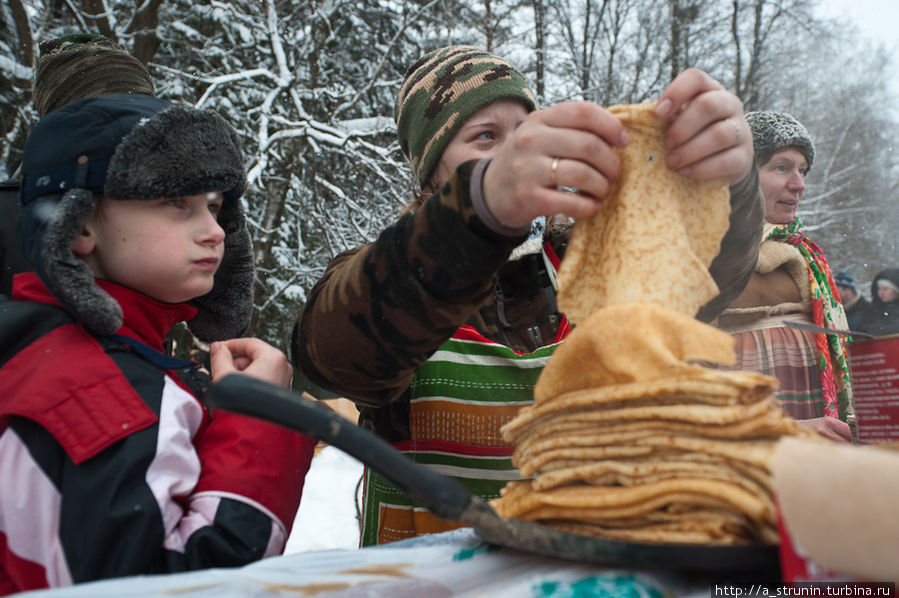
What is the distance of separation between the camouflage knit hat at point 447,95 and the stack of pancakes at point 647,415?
0.77 m

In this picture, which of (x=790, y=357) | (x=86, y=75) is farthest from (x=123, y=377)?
(x=790, y=357)

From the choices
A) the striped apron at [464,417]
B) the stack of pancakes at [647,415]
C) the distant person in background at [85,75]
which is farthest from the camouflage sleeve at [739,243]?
the distant person in background at [85,75]

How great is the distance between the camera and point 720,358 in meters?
0.72

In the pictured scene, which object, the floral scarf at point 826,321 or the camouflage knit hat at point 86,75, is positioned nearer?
the camouflage knit hat at point 86,75

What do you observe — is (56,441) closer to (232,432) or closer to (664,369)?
(232,432)

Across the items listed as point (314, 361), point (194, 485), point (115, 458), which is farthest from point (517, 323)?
point (115, 458)

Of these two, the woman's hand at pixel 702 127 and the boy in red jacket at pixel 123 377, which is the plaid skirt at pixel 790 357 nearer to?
the woman's hand at pixel 702 127

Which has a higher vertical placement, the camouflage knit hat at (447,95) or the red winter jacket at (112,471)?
the camouflage knit hat at (447,95)

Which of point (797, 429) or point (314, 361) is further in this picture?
point (314, 361)

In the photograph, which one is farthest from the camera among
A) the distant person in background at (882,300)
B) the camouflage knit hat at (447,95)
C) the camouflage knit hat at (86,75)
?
the distant person in background at (882,300)

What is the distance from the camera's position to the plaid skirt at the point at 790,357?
9.24ft

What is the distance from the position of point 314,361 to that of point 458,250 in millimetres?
453

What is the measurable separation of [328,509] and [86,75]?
425 centimetres

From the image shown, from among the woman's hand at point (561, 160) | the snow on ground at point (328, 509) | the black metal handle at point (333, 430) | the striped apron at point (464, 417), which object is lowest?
the snow on ground at point (328, 509)
